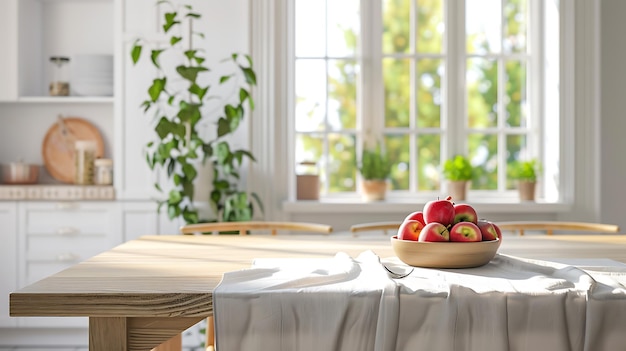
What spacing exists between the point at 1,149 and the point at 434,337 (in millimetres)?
3807

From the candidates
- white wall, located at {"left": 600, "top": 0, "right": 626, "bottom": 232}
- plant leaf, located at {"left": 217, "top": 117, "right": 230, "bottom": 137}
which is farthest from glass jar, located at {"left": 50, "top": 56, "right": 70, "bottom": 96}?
white wall, located at {"left": 600, "top": 0, "right": 626, "bottom": 232}

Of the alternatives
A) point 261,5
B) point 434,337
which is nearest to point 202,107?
point 261,5

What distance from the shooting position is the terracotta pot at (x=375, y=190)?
4.64m

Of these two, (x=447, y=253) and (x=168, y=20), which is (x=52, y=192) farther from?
(x=447, y=253)

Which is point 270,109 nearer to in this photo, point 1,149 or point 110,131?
point 110,131

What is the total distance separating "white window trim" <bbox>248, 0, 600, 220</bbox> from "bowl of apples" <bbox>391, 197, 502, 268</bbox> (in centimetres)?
246

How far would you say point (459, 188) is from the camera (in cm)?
465

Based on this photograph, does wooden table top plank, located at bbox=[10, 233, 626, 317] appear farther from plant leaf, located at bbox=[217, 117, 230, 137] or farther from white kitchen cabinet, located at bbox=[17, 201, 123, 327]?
white kitchen cabinet, located at bbox=[17, 201, 123, 327]

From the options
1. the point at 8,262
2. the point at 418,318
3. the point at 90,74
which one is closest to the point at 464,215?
the point at 418,318

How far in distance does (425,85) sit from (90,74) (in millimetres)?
1974

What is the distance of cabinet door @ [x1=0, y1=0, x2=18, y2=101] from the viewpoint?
14.8 feet

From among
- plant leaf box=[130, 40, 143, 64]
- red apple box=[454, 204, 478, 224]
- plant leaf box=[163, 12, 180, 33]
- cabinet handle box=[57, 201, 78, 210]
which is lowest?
cabinet handle box=[57, 201, 78, 210]

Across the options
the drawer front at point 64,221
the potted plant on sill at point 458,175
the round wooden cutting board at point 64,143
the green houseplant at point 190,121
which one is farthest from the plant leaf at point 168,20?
the potted plant on sill at point 458,175

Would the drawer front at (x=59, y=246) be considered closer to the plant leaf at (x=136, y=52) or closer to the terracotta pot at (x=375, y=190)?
the plant leaf at (x=136, y=52)
